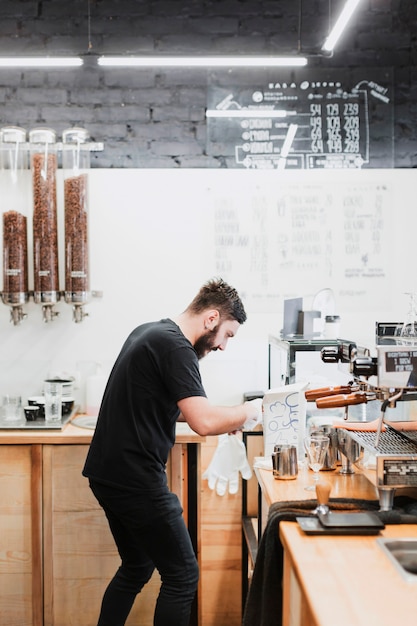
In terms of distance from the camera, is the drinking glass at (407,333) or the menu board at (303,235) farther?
the menu board at (303,235)

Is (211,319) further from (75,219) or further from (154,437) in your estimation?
(75,219)

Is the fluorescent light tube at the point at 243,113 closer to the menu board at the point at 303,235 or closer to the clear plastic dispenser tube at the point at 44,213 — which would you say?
the menu board at the point at 303,235

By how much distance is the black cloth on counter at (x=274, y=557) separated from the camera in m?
2.03

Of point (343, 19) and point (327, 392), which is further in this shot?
point (343, 19)

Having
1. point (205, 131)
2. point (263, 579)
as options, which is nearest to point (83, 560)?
point (263, 579)

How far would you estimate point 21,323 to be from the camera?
3.96 metres

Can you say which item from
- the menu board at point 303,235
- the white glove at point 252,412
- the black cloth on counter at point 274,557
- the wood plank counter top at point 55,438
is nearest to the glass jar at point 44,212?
the wood plank counter top at point 55,438

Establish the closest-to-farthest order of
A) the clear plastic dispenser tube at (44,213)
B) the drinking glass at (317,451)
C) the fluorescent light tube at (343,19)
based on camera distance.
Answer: the drinking glass at (317,451)
the fluorescent light tube at (343,19)
the clear plastic dispenser tube at (44,213)

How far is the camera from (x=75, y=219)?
148 inches

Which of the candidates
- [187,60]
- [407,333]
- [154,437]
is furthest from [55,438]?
[187,60]

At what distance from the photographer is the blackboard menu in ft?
13.2

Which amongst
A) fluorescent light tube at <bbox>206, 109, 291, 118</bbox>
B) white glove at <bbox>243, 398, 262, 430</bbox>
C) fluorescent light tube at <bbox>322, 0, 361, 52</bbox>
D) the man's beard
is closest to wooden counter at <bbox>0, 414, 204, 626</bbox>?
white glove at <bbox>243, 398, 262, 430</bbox>

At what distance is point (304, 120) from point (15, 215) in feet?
5.63

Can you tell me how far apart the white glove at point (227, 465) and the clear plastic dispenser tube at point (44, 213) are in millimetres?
1188
